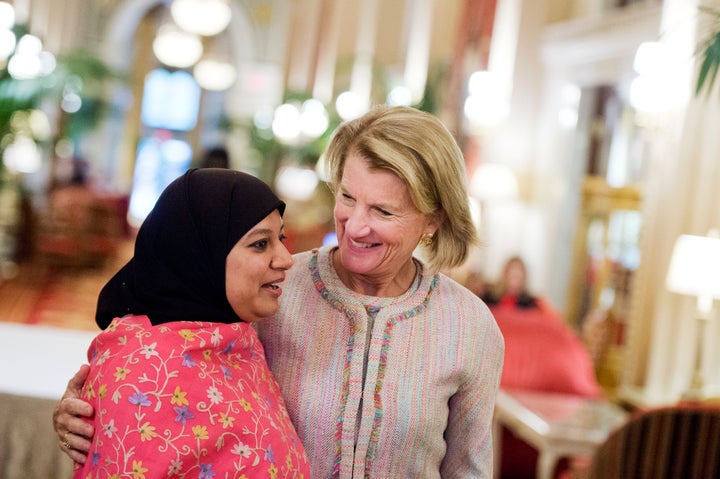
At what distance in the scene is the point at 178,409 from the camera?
174 centimetres

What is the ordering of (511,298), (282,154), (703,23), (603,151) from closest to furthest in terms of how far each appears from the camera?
(703,23) → (511,298) → (603,151) → (282,154)

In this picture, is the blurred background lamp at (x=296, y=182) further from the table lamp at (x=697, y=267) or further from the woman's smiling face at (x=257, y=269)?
the woman's smiling face at (x=257, y=269)

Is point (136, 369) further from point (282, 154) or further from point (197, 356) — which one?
point (282, 154)

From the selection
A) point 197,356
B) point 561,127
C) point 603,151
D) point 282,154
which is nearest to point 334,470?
point 197,356

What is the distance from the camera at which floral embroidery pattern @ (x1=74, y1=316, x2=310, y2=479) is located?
1.71 m

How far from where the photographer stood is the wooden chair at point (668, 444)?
387cm

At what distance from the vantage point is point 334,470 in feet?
6.75

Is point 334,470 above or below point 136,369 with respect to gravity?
below

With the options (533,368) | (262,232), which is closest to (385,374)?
(262,232)

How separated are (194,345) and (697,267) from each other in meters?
4.87

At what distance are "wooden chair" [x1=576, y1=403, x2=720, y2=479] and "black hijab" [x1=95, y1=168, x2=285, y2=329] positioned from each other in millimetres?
2560

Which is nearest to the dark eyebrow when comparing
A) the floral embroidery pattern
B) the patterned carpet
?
the floral embroidery pattern

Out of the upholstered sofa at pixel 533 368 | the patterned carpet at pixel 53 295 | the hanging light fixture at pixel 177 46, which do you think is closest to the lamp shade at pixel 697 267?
the upholstered sofa at pixel 533 368

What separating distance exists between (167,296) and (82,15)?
800 inches
